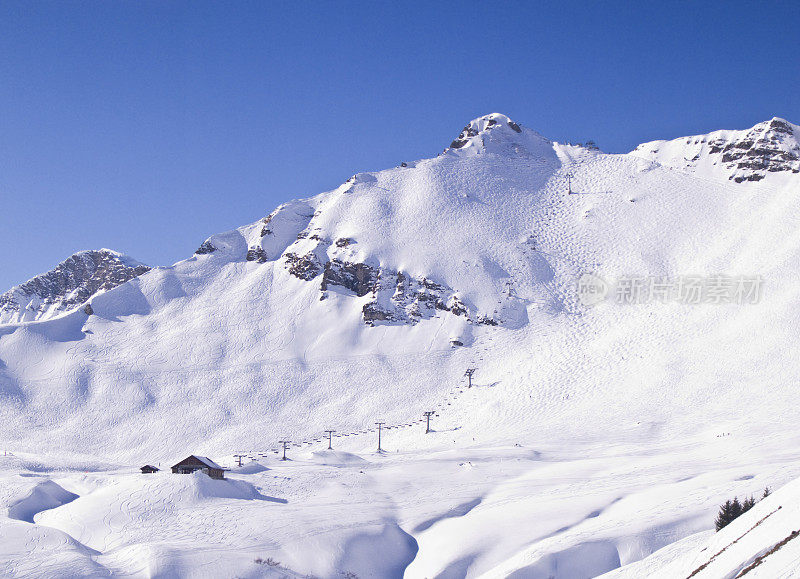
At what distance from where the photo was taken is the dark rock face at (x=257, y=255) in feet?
374

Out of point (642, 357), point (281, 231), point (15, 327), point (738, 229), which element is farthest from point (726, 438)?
point (15, 327)

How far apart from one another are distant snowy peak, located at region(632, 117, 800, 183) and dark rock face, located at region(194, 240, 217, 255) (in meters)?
79.5

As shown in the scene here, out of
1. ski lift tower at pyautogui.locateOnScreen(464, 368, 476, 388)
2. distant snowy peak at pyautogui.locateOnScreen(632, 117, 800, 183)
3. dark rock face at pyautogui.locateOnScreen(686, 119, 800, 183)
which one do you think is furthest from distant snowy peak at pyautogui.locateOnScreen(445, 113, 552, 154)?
ski lift tower at pyautogui.locateOnScreen(464, 368, 476, 388)

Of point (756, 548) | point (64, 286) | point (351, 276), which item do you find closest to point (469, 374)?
point (351, 276)

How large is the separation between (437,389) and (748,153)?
68.4m

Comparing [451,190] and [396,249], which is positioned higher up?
[451,190]

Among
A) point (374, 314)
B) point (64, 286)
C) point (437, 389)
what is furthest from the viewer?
point (64, 286)

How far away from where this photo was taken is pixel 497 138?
13662 centimetres

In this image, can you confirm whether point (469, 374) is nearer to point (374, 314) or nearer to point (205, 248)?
point (374, 314)

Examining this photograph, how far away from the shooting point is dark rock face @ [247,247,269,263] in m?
114

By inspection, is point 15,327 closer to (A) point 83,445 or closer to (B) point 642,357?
(A) point 83,445

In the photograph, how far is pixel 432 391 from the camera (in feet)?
269

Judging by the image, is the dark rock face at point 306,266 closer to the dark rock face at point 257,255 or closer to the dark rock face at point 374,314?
the dark rock face at point 257,255

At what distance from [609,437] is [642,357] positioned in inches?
666
